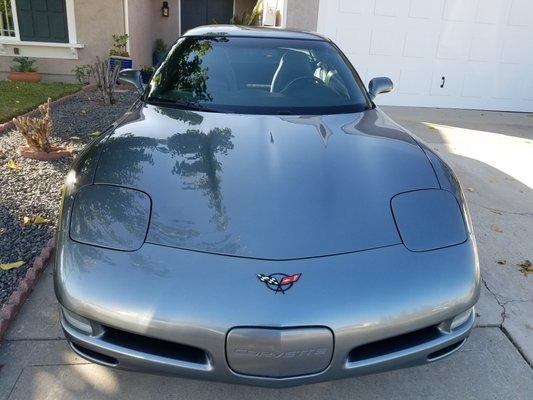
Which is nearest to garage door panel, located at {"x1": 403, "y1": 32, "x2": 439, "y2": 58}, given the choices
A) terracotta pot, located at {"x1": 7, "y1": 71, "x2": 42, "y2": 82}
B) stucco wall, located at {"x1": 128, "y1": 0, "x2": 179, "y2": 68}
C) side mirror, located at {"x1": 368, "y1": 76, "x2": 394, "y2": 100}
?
side mirror, located at {"x1": 368, "y1": 76, "x2": 394, "y2": 100}

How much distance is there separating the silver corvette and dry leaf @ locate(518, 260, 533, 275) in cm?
128

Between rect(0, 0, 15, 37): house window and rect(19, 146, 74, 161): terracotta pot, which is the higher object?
rect(0, 0, 15, 37): house window

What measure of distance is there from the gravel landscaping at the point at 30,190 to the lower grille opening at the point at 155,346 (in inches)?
44.8

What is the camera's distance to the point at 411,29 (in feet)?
26.4

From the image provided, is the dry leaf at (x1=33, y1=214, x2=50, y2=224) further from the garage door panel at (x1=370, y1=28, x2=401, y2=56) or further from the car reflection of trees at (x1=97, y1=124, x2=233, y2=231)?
the garage door panel at (x1=370, y1=28, x2=401, y2=56)

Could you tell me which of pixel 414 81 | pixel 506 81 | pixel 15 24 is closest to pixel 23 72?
pixel 15 24

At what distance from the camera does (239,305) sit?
1.49m

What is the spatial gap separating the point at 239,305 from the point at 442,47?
321 inches

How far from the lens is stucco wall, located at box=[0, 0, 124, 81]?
8.66 m

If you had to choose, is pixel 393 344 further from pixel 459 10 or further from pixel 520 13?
pixel 520 13

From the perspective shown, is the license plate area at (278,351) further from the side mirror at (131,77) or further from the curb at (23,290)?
the side mirror at (131,77)

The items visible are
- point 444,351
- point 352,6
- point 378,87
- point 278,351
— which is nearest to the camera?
point 278,351

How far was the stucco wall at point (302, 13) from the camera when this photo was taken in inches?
298

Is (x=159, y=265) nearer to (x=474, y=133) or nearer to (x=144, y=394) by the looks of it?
(x=144, y=394)
